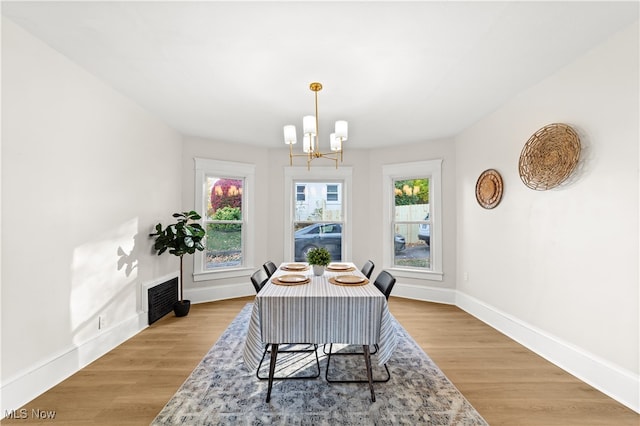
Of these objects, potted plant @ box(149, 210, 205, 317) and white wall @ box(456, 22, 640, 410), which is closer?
white wall @ box(456, 22, 640, 410)

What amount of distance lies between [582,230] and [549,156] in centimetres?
71

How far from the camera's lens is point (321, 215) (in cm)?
523

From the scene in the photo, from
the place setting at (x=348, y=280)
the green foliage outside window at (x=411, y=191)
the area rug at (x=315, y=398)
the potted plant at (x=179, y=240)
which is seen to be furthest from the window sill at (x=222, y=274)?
the green foliage outside window at (x=411, y=191)

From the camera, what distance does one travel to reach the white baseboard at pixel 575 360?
6.67 feet

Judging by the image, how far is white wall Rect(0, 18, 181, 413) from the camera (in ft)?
6.54

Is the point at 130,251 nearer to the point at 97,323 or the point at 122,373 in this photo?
the point at 97,323

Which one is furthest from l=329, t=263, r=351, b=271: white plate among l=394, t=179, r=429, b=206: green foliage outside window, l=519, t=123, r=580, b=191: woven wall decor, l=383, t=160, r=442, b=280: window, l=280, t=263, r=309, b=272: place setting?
l=394, t=179, r=429, b=206: green foliage outside window

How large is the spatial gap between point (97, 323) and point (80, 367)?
14.8 inches

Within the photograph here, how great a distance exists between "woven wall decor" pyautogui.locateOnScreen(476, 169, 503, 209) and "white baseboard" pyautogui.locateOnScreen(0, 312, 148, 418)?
4389 millimetres

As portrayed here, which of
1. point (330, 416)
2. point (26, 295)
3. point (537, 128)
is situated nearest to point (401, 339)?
point (330, 416)

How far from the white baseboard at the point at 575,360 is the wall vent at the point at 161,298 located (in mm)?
4120

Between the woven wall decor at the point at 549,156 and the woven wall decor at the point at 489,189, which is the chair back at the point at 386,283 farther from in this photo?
the woven wall decor at the point at 489,189

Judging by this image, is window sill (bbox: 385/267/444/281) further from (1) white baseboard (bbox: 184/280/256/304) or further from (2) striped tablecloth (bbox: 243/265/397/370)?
(2) striped tablecloth (bbox: 243/265/397/370)

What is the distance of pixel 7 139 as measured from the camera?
1.96 m
